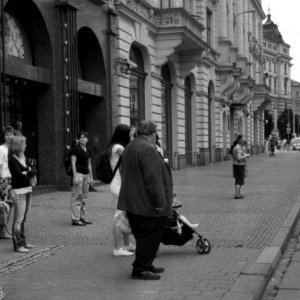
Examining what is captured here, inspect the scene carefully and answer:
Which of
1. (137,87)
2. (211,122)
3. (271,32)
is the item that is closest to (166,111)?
(137,87)

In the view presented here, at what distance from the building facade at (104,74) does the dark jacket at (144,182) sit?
8328 millimetres

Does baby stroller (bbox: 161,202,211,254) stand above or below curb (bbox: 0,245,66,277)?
above

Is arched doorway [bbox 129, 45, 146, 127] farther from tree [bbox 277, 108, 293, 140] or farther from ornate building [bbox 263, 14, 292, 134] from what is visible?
ornate building [bbox 263, 14, 292, 134]

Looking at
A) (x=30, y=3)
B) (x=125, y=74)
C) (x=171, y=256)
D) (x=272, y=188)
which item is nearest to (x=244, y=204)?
(x=272, y=188)

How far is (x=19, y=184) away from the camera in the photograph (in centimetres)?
818

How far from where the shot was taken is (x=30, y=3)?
16125mm

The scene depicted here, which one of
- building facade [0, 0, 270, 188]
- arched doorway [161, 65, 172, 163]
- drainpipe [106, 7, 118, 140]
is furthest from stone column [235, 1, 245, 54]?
drainpipe [106, 7, 118, 140]

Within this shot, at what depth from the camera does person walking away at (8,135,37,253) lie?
322 inches

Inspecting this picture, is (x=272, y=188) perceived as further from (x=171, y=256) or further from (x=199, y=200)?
(x=171, y=256)

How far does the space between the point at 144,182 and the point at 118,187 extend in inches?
58.7

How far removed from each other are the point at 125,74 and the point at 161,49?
158 inches

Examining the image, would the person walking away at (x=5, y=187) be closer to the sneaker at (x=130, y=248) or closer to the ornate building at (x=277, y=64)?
the sneaker at (x=130, y=248)

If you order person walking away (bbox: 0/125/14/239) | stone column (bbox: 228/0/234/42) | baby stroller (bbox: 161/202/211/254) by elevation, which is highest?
stone column (bbox: 228/0/234/42)

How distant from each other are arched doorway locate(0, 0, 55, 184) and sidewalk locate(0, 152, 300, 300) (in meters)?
3.66
